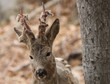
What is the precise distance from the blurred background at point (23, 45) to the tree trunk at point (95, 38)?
8.09 feet

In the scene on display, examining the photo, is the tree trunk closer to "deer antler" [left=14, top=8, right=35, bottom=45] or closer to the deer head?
the deer head

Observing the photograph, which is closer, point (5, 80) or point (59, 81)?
point (59, 81)

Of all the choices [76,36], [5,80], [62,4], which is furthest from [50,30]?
[62,4]

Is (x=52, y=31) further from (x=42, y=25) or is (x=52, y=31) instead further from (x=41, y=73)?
(x=41, y=73)

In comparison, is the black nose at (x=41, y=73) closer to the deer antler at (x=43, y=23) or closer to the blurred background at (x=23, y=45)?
the deer antler at (x=43, y=23)

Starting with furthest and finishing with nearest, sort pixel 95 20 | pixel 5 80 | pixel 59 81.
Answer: pixel 5 80
pixel 59 81
pixel 95 20

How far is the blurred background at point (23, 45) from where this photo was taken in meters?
6.87

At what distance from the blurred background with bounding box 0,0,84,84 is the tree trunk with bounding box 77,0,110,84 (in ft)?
8.09

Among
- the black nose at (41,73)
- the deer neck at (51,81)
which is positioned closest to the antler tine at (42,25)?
the black nose at (41,73)

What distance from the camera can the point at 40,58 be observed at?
3.52 m

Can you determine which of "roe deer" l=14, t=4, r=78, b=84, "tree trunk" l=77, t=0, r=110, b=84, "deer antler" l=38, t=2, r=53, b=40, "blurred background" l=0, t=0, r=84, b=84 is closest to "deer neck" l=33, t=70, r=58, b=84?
"roe deer" l=14, t=4, r=78, b=84

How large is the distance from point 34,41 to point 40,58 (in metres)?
0.13

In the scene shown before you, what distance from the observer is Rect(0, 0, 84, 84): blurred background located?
6.87 m

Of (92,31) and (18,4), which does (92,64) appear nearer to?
(92,31)
